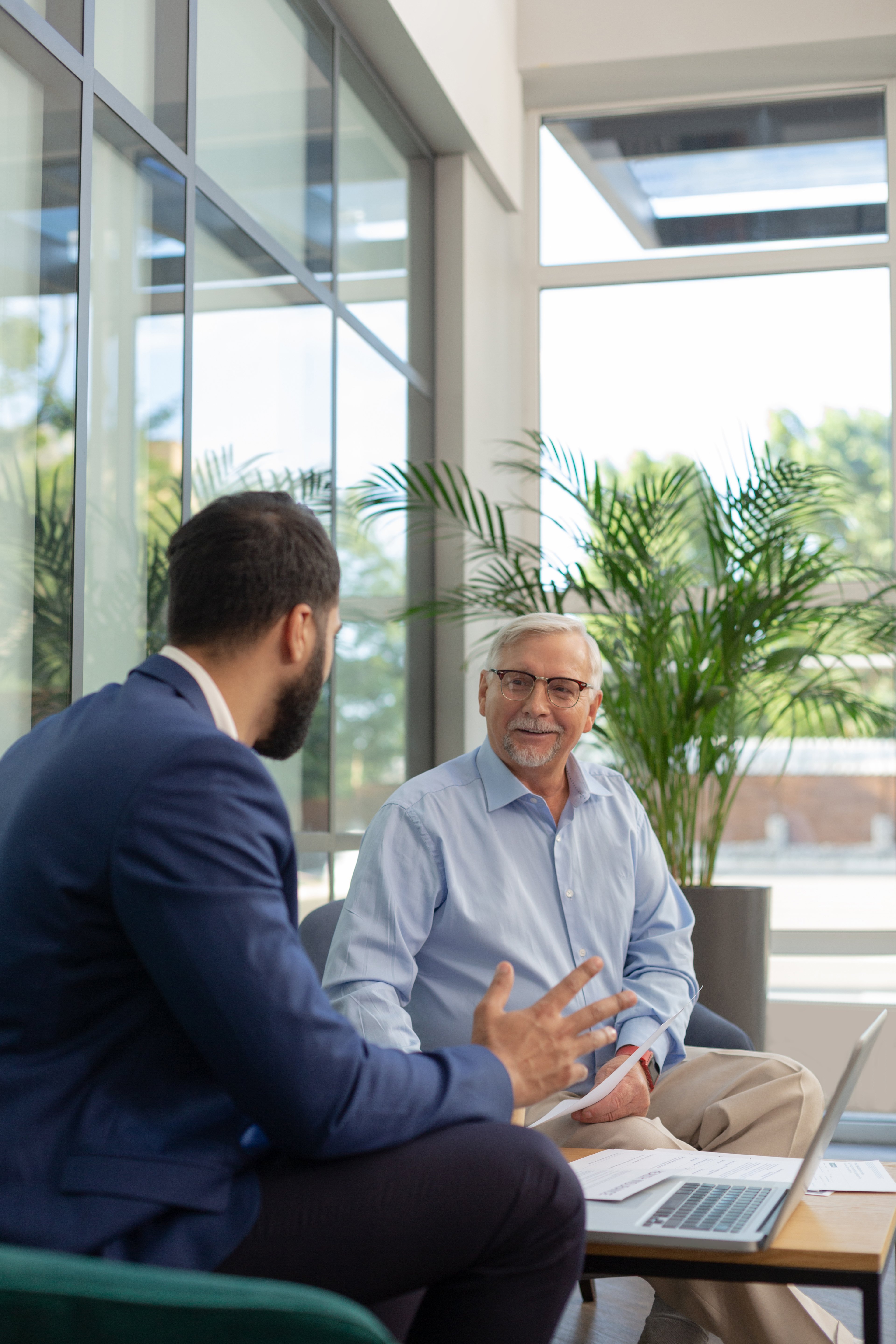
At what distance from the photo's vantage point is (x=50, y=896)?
106cm

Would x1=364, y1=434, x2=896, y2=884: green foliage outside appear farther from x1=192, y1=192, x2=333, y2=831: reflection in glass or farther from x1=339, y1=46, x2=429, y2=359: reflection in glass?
x1=339, y1=46, x2=429, y2=359: reflection in glass

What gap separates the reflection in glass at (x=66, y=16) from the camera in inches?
85.3

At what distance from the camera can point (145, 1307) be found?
0.67m

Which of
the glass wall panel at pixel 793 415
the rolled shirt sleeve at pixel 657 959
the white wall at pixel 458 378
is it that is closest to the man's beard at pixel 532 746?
the rolled shirt sleeve at pixel 657 959

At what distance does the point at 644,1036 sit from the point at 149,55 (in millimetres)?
2149

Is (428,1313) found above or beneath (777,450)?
beneath

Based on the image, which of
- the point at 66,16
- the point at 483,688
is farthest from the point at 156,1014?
the point at 66,16

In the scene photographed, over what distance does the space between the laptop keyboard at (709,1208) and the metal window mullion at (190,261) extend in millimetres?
1762

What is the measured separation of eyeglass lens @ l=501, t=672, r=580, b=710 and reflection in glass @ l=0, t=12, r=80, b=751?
31.4 inches

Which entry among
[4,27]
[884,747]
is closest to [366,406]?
[4,27]

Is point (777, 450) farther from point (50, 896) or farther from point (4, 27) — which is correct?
point (50, 896)

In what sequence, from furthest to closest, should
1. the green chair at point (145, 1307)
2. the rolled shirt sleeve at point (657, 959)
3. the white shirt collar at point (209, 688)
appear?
1. the rolled shirt sleeve at point (657, 959)
2. the white shirt collar at point (209, 688)
3. the green chair at point (145, 1307)

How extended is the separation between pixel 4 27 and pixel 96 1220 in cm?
189

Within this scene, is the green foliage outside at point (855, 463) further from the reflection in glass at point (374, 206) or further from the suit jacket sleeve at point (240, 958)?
the suit jacket sleeve at point (240, 958)
